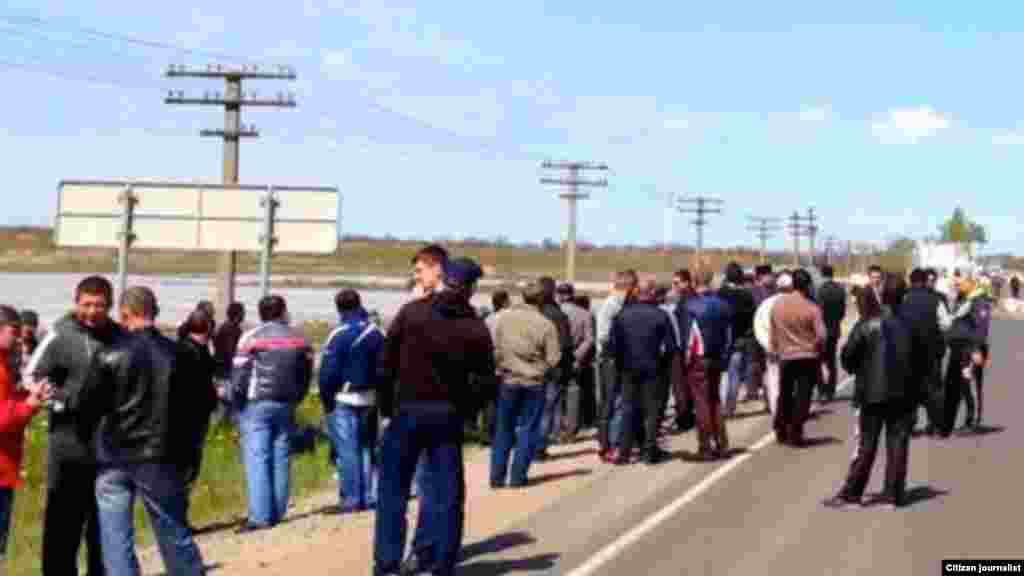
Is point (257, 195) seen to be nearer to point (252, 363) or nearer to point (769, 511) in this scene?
point (252, 363)

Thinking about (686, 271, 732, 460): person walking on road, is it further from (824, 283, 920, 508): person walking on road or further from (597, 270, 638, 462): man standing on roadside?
(824, 283, 920, 508): person walking on road

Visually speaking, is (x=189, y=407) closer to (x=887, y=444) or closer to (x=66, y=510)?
(x=66, y=510)

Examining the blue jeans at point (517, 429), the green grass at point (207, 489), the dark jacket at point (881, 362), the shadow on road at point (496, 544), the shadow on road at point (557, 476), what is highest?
the dark jacket at point (881, 362)

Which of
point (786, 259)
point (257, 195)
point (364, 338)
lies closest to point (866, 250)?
point (786, 259)

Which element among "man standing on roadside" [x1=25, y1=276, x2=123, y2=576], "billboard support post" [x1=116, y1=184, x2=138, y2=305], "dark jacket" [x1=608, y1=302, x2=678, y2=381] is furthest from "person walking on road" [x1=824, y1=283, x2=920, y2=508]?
"billboard support post" [x1=116, y1=184, x2=138, y2=305]

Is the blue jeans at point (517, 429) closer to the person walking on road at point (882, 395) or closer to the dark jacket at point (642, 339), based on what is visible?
the dark jacket at point (642, 339)

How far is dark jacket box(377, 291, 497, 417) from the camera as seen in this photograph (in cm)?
980

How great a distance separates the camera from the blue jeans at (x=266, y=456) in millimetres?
12828

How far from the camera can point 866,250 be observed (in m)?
127

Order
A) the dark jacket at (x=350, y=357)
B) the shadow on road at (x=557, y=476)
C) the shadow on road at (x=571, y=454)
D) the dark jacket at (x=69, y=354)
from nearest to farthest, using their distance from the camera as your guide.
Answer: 1. the dark jacket at (x=69, y=354)
2. the dark jacket at (x=350, y=357)
3. the shadow on road at (x=557, y=476)
4. the shadow on road at (x=571, y=454)

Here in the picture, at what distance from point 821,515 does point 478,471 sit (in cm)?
472

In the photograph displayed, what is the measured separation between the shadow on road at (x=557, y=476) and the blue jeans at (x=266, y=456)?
9.34 feet

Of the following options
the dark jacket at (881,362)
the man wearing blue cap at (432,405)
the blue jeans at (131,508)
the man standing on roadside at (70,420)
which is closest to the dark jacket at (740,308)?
the dark jacket at (881,362)

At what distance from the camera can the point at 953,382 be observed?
18.2 metres
